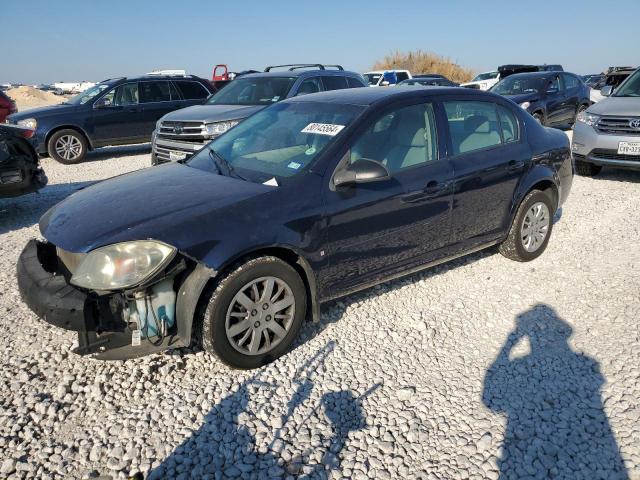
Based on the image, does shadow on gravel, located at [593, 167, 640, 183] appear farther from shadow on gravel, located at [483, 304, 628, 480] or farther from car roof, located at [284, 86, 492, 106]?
shadow on gravel, located at [483, 304, 628, 480]

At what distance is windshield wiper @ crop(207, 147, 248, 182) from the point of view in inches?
140

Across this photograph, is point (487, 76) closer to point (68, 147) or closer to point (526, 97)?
point (526, 97)

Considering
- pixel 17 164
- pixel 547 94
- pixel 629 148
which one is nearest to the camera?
pixel 17 164

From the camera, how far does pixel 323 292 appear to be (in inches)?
133

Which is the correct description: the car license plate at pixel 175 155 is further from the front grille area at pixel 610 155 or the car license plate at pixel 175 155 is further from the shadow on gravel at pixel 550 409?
the front grille area at pixel 610 155

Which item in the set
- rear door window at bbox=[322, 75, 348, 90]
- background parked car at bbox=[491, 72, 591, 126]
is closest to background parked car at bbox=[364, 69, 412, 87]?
background parked car at bbox=[491, 72, 591, 126]

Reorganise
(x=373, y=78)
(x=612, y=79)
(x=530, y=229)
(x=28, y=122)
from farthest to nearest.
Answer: (x=373, y=78) < (x=612, y=79) < (x=28, y=122) < (x=530, y=229)

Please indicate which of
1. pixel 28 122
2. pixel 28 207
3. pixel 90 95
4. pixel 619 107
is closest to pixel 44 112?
pixel 28 122

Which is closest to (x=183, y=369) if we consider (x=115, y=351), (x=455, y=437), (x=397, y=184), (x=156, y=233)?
(x=115, y=351)

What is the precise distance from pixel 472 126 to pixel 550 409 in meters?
2.47

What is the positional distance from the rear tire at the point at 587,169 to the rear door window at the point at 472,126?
4.94m

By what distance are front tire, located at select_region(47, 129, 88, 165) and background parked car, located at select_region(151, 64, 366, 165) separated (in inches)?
130

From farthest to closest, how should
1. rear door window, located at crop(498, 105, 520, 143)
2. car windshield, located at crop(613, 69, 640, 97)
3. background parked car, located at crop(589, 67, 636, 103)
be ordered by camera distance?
background parked car, located at crop(589, 67, 636, 103) → car windshield, located at crop(613, 69, 640, 97) → rear door window, located at crop(498, 105, 520, 143)

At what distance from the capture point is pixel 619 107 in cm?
778
